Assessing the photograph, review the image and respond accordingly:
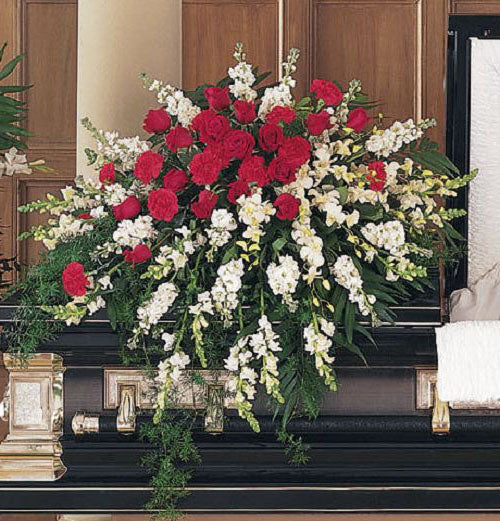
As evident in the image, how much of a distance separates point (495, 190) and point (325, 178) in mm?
1048

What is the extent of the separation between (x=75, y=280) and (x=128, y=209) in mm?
183

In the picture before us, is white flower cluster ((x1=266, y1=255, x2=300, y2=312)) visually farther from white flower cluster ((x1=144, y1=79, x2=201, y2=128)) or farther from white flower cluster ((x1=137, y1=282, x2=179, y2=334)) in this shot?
white flower cluster ((x1=144, y1=79, x2=201, y2=128))

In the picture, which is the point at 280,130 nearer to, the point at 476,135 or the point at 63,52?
the point at 476,135

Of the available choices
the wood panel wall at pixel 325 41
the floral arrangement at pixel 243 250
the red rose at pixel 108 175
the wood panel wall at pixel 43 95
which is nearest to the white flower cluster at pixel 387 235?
the floral arrangement at pixel 243 250

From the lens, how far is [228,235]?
166 centimetres

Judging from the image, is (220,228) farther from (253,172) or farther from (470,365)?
(470,365)

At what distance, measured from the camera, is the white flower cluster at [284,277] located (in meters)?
1.60

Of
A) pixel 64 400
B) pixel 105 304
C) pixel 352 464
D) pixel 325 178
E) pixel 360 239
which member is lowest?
pixel 352 464

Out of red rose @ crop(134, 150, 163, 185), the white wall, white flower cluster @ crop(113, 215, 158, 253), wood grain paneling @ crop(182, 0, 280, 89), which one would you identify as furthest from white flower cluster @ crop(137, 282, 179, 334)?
wood grain paneling @ crop(182, 0, 280, 89)

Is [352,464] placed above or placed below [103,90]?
below

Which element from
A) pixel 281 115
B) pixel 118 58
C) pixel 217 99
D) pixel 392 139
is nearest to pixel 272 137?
pixel 281 115

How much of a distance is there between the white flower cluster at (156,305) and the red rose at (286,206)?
242 mm

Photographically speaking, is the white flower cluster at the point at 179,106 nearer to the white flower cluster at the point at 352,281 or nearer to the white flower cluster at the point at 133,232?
the white flower cluster at the point at 133,232

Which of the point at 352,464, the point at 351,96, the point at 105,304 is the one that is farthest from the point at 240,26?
the point at 352,464
